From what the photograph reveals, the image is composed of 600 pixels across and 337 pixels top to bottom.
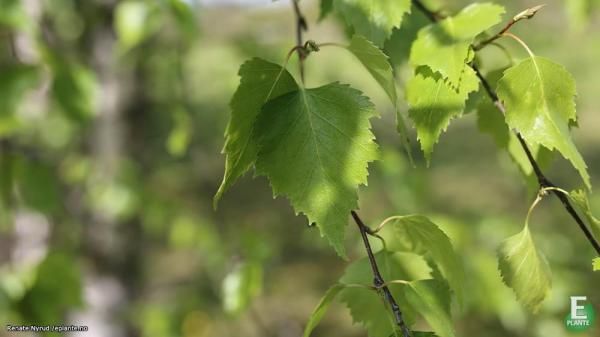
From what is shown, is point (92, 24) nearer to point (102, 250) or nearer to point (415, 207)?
point (102, 250)

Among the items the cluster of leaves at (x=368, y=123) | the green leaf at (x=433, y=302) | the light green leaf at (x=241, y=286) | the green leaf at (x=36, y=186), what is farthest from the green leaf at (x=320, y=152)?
the green leaf at (x=36, y=186)

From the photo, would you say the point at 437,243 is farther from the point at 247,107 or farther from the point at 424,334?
the point at 247,107

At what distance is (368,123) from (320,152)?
0.15 ft

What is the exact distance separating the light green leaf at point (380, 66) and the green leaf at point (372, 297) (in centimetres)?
15

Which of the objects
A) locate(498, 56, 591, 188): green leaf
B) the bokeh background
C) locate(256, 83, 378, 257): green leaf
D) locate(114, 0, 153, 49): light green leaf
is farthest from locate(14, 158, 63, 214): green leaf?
locate(498, 56, 591, 188): green leaf

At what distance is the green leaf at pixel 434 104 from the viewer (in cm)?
53

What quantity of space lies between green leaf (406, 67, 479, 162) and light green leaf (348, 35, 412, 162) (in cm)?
2

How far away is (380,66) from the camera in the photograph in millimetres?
501

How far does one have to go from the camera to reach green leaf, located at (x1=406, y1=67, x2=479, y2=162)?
0.53 meters

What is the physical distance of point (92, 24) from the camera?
1.88 m

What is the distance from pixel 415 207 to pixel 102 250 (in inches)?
36.6

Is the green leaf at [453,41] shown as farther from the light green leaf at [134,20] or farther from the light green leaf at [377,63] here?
the light green leaf at [134,20]

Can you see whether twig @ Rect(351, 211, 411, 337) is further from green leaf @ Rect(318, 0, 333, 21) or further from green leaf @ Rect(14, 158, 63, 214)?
green leaf @ Rect(14, 158, 63, 214)

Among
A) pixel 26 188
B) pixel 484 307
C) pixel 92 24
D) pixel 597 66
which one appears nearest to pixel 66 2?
pixel 92 24
